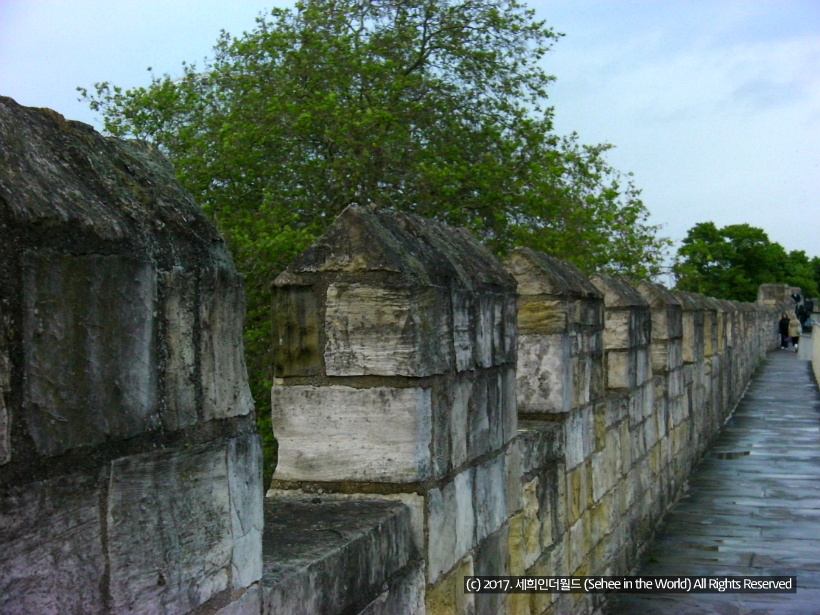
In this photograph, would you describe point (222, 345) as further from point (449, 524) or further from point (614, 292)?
point (614, 292)

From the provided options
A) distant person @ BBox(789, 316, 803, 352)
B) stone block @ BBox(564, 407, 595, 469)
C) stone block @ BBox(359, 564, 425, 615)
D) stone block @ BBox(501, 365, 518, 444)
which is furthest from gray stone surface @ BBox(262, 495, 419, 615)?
distant person @ BBox(789, 316, 803, 352)

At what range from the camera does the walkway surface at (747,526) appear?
6.07 meters

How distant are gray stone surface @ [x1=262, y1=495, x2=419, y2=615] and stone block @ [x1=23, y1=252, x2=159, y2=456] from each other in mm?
656

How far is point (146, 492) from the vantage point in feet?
5.50

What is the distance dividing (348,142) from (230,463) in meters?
12.6

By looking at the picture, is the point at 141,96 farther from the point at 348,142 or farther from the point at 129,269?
the point at 129,269

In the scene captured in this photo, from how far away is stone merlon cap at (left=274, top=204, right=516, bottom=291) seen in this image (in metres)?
3.02

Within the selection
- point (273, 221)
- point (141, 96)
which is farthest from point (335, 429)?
point (141, 96)

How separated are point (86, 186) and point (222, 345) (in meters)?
0.38

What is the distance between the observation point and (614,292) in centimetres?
712

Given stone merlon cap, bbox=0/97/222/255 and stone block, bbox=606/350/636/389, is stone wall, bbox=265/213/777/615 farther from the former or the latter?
stone block, bbox=606/350/636/389

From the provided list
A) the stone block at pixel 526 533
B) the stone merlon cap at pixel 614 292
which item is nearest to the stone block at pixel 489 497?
the stone block at pixel 526 533

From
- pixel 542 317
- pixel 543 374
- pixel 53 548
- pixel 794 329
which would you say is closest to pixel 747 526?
pixel 543 374

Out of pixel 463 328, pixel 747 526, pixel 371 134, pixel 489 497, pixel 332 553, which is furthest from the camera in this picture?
pixel 371 134
